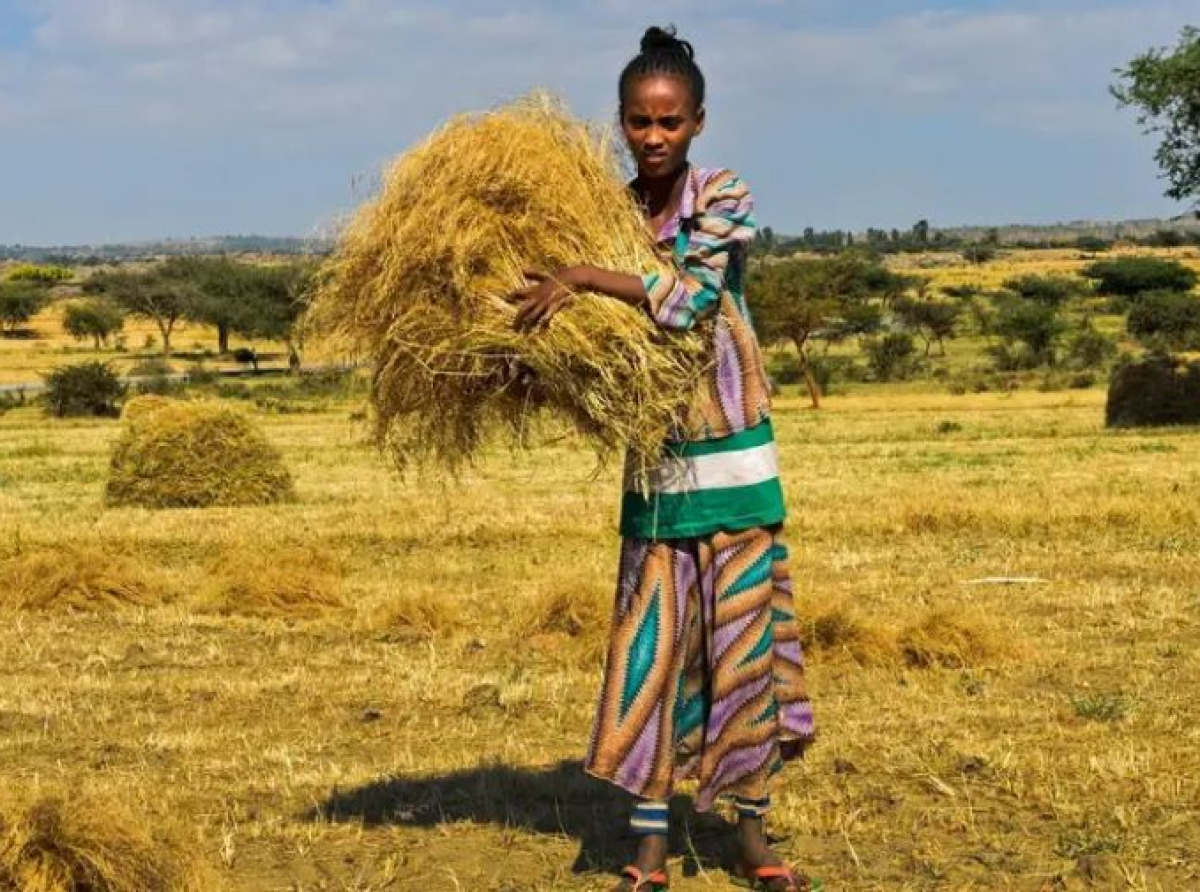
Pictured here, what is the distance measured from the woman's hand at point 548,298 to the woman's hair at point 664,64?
0.57 metres

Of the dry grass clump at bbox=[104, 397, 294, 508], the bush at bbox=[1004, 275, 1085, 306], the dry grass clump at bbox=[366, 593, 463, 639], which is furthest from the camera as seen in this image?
the bush at bbox=[1004, 275, 1085, 306]

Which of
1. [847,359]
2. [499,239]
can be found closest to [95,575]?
[499,239]

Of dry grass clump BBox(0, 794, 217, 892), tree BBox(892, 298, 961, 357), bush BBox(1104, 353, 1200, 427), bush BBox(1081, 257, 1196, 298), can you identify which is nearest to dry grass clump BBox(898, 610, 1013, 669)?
dry grass clump BBox(0, 794, 217, 892)

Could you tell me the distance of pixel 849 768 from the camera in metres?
6.20

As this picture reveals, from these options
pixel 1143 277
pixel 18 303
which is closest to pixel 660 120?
pixel 1143 277

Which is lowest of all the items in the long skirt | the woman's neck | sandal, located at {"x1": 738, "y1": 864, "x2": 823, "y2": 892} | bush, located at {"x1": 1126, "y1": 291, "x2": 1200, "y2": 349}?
bush, located at {"x1": 1126, "y1": 291, "x2": 1200, "y2": 349}

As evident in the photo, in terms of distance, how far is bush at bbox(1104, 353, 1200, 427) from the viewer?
29531mm

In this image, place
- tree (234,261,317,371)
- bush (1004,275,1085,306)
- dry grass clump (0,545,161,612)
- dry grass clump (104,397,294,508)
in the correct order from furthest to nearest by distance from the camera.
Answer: bush (1004,275,1085,306), tree (234,261,317,371), dry grass clump (104,397,294,508), dry grass clump (0,545,161,612)

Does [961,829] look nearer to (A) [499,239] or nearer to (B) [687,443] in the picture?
(B) [687,443]

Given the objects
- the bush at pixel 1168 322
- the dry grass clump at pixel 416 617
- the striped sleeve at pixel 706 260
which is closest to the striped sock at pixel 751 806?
the striped sleeve at pixel 706 260

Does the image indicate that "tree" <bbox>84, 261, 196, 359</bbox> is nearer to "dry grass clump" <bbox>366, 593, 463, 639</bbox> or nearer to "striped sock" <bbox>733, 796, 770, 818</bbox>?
"dry grass clump" <bbox>366, 593, 463, 639</bbox>

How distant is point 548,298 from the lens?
4586 mm

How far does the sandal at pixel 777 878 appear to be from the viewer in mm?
4859

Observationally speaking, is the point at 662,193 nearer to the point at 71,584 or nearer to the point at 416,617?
the point at 416,617
